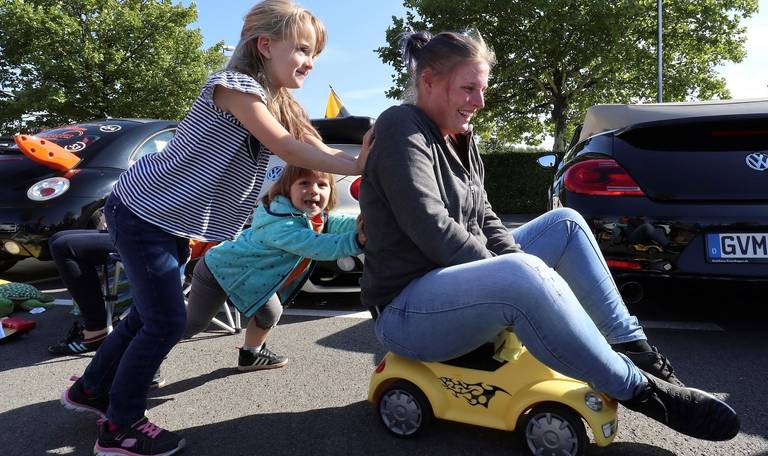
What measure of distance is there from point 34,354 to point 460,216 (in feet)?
9.36

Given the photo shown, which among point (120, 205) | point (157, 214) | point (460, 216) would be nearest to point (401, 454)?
point (460, 216)

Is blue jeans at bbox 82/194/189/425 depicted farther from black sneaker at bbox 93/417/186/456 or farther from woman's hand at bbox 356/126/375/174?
woman's hand at bbox 356/126/375/174

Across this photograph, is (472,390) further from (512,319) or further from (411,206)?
(411,206)

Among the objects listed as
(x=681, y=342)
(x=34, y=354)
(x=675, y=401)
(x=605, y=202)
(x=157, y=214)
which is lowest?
(x=681, y=342)

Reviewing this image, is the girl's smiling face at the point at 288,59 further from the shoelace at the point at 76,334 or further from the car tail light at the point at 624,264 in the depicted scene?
the shoelace at the point at 76,334

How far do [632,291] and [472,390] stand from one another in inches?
64.1

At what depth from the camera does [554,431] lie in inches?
72.3

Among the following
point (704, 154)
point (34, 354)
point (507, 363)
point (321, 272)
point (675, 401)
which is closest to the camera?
point (675, 401)

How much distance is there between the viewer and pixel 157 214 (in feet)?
6.61

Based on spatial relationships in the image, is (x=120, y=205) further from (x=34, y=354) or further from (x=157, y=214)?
(x=34, y=354)

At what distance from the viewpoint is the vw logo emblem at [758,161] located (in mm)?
2945

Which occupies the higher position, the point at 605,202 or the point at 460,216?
the point at 460,216

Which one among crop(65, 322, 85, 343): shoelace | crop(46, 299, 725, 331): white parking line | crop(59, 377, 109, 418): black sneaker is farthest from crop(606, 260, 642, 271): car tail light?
crop(65, 322, 85, 343): shoelace

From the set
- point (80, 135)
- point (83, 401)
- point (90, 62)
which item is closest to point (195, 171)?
point (83, 401)
